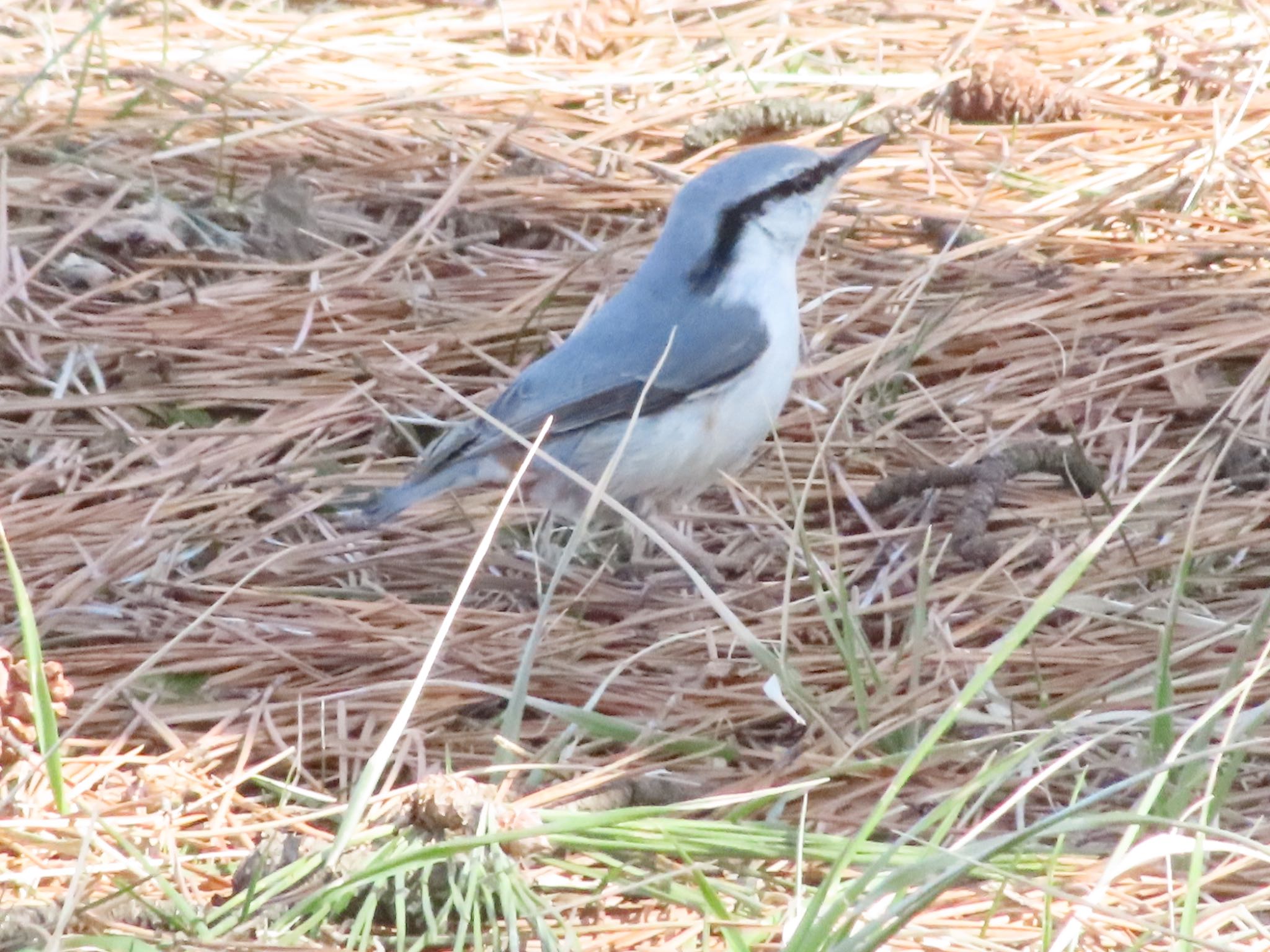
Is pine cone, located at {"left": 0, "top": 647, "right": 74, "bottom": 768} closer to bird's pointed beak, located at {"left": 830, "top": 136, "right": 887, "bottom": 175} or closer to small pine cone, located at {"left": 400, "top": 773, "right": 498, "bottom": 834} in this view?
small pine cone, located at {"left": 400, "top": 773, "right": 498, "bottom": 834}

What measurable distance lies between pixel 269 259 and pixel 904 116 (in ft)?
5.99

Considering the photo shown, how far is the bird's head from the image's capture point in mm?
3600

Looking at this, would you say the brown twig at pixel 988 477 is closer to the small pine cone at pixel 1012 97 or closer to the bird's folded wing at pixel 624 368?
the bird's folded wing at pixel 624 368

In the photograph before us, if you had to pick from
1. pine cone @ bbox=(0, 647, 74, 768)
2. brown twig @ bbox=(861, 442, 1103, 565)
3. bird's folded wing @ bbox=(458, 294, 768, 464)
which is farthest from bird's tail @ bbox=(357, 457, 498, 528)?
pine cone @ bbox=(0, 647, 74, 768)

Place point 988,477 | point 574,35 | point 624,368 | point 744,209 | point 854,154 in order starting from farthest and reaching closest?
point 574,35 → point 854,154 → point 744,209 → point 624,368 → point 988,477

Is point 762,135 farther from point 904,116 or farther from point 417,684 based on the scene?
point 417,684

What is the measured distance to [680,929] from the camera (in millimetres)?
1953

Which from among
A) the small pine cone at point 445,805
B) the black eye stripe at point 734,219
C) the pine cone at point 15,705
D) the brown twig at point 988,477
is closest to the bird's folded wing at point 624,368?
the black eye stripe at point 734,219

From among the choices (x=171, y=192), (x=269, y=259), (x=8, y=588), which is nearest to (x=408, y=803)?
(x=8, y=588)

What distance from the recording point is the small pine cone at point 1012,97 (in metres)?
4.62

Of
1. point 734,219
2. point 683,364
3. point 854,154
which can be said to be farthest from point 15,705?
point 854,154

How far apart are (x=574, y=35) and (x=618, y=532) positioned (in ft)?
7.23

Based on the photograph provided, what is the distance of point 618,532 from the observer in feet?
11.6

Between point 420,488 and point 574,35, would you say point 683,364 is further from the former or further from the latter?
point 574,35
